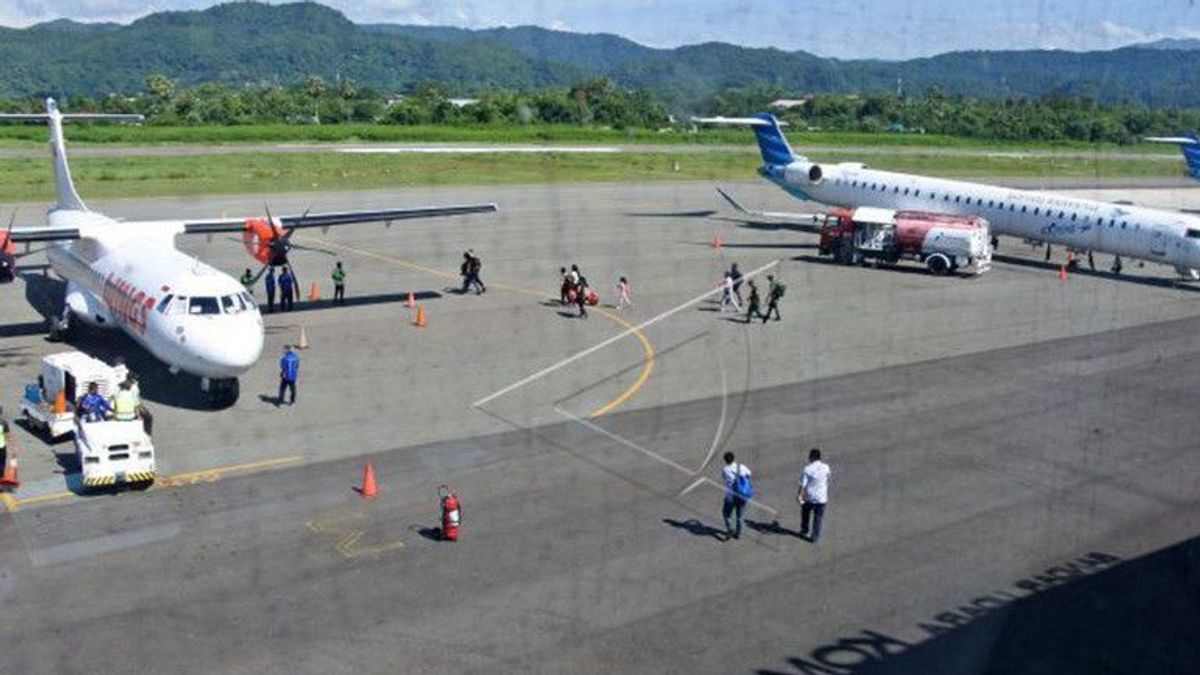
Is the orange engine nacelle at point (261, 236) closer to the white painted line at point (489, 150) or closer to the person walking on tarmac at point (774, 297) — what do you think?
the person walking on tarmac at point (774, 297)

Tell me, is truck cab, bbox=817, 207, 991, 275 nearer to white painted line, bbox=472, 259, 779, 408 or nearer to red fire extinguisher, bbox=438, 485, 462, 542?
white painted line, bbox=472, 259, 779, 408

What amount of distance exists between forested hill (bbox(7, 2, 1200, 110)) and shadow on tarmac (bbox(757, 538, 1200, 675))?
6.66 meters

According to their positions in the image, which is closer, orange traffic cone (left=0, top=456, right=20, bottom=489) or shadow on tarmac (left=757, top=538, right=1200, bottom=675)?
shadow on tarmac (left=757, top=538, right=1200, bottom=675)

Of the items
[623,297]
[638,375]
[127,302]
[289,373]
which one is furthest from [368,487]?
[623,297]

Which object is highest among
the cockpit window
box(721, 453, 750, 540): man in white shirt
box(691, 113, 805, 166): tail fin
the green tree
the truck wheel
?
the green tree

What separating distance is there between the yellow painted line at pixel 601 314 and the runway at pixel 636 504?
21 cm

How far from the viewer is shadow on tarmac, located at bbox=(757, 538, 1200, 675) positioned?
38.4 feet

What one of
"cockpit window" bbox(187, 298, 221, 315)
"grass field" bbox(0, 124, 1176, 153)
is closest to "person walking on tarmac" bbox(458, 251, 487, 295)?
"cockpit window" bbox(187, 298, 221, 315)

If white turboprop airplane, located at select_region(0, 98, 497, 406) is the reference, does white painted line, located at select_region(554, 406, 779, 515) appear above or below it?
below

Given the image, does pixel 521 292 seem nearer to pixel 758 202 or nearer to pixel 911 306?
pixel 911 306

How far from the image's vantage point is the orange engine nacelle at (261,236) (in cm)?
Result: 2810

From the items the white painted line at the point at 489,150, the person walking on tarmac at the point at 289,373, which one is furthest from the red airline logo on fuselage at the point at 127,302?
the white painted line at the point at 489,150

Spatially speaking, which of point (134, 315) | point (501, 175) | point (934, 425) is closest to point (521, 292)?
point (134, 315)

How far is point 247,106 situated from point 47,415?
9447 cm
